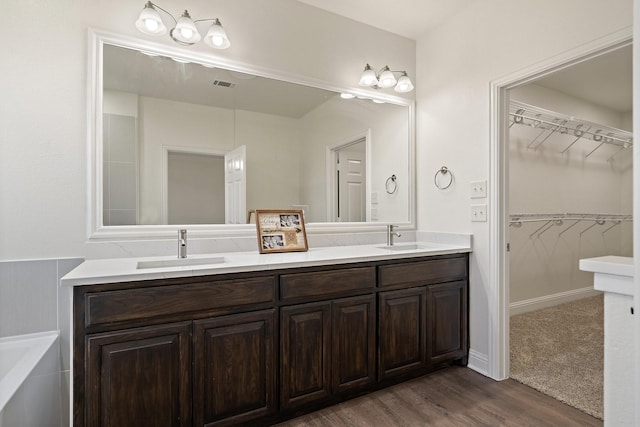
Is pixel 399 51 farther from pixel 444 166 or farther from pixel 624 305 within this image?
pixel 624 305

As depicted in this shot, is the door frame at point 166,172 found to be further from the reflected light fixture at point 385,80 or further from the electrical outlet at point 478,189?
the electrical outlet at point 478,189

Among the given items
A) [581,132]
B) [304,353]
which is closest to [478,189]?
[304,353]

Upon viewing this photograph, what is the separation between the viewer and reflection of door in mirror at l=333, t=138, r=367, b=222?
268 centimetres

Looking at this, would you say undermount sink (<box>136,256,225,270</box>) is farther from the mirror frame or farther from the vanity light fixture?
the vanity light fixture

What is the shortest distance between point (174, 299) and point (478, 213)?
206 cm

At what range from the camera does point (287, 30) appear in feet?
7.88

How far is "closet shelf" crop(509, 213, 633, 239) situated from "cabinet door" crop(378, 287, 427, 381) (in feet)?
6.36


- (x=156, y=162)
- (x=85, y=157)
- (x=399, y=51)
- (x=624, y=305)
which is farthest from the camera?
(x=399, y=51)

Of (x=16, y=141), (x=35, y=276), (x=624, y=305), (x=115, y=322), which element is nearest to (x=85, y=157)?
(x=16, y=141)

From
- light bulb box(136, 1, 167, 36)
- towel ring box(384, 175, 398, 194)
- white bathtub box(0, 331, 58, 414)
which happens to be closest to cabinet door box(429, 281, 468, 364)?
towel ring box(384, 175, 398, 194)

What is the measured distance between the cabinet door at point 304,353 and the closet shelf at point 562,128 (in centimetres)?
282

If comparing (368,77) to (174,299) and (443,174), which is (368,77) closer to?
(443,174)

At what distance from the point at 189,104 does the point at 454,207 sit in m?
2.05

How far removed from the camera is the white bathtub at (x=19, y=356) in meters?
1.31
